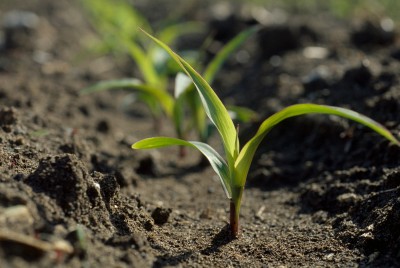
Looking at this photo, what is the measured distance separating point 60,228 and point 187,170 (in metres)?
1.98

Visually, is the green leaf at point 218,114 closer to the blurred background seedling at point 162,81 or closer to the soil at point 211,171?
the soil at point 211,171

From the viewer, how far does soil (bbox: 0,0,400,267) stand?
197 cm

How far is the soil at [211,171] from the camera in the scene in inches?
77.4

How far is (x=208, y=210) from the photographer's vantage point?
2.84 meters

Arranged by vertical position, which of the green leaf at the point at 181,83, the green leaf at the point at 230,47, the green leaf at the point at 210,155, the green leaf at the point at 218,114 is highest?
the green leaf at the point at 230,47

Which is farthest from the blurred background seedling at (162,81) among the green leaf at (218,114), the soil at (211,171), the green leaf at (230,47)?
the green leaf at (218,114)

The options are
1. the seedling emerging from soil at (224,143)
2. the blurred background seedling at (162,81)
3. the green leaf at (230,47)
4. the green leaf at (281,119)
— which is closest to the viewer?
the green leaf at (281,119)

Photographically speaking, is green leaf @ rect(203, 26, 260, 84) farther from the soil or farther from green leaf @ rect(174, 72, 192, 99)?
the soil

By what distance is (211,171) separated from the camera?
3.68 metres

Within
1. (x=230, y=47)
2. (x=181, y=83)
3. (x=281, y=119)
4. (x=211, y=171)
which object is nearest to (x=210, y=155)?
(x=281, y=119)

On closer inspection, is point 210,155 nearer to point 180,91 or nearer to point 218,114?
point 218,114

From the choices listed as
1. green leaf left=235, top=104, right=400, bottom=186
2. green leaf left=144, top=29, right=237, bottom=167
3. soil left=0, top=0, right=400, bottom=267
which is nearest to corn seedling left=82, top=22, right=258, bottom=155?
soil left=0, top=0, right=400, bottom=267

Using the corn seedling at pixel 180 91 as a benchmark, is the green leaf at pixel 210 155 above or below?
below

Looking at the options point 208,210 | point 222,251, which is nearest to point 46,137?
point 208,210
